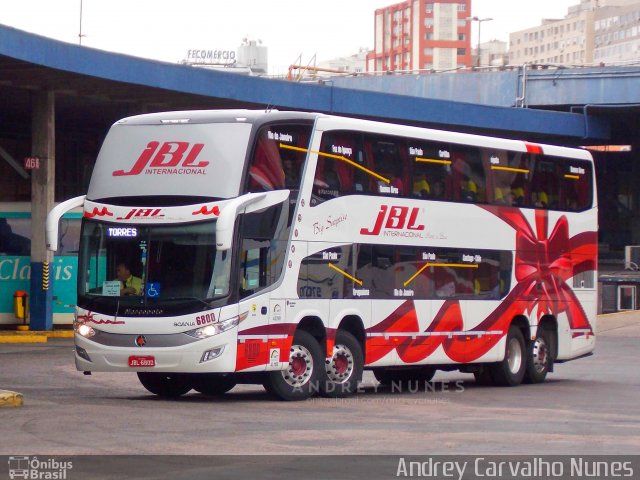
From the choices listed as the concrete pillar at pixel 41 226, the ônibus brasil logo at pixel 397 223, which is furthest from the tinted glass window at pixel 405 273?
the concrete pillar at pixel 41 226

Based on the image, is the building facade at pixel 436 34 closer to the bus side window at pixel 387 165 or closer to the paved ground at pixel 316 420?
the paved ground at pixel 316 420

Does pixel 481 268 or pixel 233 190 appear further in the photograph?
pixel 481 268

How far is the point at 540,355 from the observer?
24.5 meters

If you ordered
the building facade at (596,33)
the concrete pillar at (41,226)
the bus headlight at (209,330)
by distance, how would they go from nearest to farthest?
the bus headlight at (209,330), the concrete pillar at (41,226), the building facade at (596,33)

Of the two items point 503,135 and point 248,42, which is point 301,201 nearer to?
point 503,135

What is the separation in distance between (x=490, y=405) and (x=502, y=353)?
4428 mm

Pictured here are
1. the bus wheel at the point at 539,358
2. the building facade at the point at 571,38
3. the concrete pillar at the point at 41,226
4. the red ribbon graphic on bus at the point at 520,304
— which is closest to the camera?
the red ribbon graphic on bus at the point at 520,304

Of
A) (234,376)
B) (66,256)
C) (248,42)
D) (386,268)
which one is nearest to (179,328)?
(234,376)

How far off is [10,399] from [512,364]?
10.4 meters

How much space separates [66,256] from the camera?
3541 centimetres

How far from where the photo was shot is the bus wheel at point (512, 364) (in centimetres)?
2350

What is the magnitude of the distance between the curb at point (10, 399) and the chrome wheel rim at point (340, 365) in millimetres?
4696

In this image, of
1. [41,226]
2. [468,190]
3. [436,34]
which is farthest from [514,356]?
[436,34]

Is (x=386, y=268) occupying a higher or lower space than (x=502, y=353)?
higher
